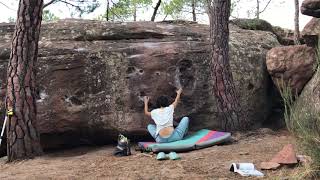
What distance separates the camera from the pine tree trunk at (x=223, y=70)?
30.1 ft

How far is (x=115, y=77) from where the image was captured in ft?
31.5

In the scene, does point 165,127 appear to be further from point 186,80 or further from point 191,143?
point 186,80

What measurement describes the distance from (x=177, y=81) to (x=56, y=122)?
263cm

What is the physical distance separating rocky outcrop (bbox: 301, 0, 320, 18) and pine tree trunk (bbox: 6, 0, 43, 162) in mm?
4912

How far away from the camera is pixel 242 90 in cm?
1029

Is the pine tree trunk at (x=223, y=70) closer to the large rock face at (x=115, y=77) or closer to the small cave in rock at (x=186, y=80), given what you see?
the large rock face at (x=115, y=77)

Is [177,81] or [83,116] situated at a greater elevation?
[177,81]

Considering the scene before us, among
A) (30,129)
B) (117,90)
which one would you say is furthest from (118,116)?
(30,129)

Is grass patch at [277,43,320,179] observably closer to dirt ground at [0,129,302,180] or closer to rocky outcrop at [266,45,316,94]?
dirt ground at [0,129,302,180]

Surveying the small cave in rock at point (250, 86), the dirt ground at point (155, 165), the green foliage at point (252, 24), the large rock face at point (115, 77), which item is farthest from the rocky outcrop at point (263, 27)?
the dirt ground at point (155, 165)

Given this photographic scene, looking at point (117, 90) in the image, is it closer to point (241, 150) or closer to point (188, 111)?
point (188, 111)

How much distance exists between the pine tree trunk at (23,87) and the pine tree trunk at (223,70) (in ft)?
11.3

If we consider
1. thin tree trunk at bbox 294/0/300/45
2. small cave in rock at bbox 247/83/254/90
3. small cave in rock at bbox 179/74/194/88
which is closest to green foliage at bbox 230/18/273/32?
thin tree trunk at bbox 294/0/300/45

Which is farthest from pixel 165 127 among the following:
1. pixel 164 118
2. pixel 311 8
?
pixel 311 8
